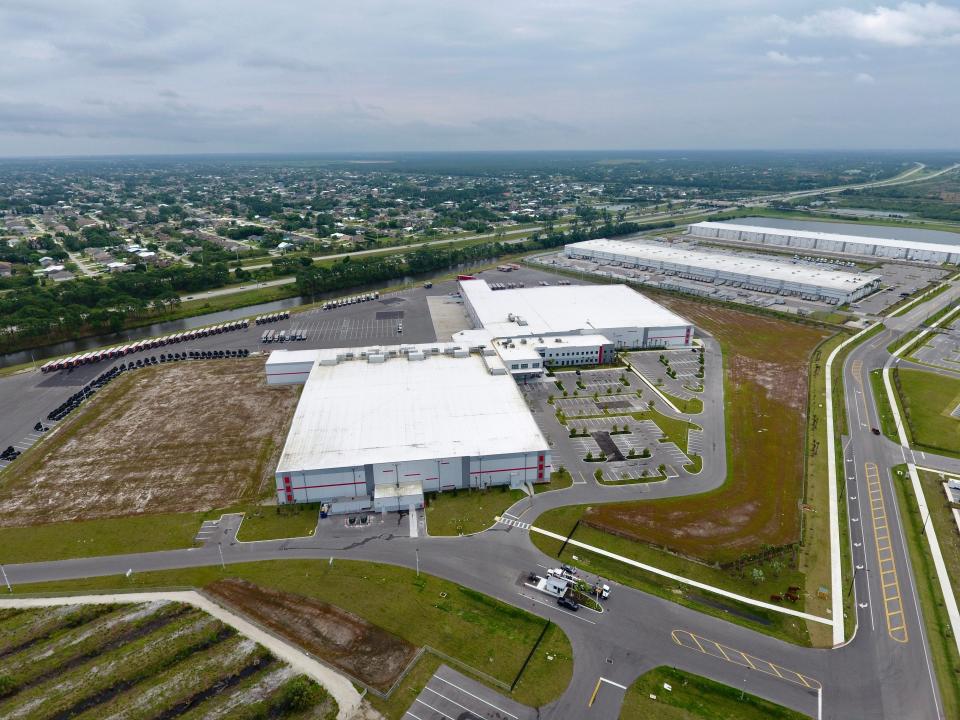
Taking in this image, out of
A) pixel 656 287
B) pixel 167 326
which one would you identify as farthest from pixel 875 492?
pixel 167 326

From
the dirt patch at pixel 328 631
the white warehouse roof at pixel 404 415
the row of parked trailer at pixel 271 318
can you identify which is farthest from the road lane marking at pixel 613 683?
the row of parked trailer at pixel 271 318

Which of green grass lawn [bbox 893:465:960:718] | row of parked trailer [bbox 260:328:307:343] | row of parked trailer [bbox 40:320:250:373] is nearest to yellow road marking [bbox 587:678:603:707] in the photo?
green grass lawn [bbox 893:465:960:718]

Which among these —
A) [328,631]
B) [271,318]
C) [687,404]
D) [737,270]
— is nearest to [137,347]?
[271,318]

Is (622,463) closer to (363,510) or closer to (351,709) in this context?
(363,510)

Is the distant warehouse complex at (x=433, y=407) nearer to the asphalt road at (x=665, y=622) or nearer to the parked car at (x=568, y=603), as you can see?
the asphalt road at (x=665, y=622)

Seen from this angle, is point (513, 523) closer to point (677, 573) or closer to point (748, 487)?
point (677, 573)

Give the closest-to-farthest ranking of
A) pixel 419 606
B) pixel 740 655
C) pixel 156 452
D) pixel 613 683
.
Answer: pixel 613 683, pixel 740 655, pixel 419 606, pixel 156 452
